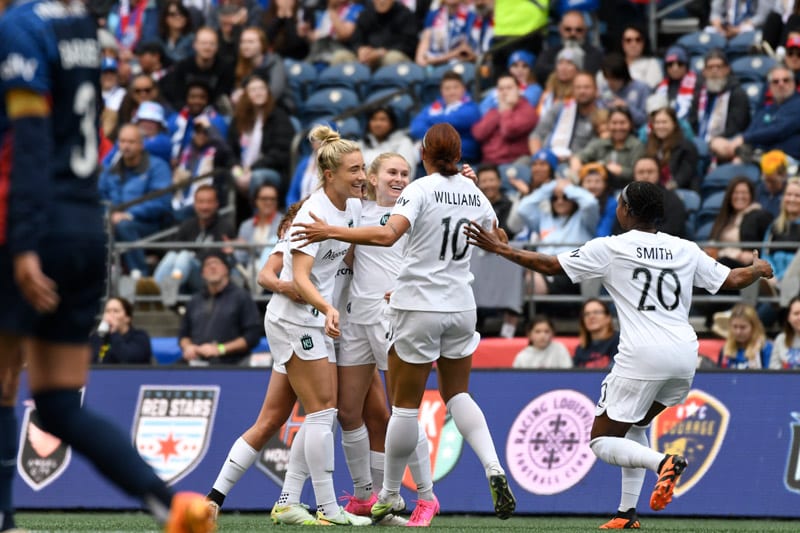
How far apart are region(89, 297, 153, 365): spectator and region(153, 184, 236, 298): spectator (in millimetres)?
1294

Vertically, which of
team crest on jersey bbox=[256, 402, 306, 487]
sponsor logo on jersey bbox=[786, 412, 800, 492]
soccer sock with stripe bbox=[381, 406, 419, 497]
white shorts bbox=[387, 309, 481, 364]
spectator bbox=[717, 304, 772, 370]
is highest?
white shorts bbox=[387, 309, 481, 364]

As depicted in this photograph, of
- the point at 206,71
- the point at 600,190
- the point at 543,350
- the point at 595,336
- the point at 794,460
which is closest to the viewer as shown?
the point at 794,460

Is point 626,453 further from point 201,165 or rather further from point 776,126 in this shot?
point 201,165

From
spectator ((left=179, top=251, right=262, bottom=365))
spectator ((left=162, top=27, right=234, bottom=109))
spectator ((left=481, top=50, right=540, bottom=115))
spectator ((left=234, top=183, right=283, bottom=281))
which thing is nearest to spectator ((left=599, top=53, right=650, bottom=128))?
spectator ((left=481, top=50, right=540, bottom=115))

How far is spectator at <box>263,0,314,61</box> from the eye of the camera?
18688 mm

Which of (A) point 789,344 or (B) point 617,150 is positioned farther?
(B) point 617,150

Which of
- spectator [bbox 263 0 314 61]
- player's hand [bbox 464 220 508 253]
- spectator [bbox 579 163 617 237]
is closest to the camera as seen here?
player's hand [bbox 464 220 508 253]

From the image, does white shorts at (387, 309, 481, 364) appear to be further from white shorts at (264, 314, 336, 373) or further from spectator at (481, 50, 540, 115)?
spectator at (481, 50, 540, 115)

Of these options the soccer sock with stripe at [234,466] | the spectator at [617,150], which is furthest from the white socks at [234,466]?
the spectator at [617,150]

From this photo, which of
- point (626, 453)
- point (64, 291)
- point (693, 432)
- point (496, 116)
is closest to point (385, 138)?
point (496, 116)

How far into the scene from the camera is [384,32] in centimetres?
1823

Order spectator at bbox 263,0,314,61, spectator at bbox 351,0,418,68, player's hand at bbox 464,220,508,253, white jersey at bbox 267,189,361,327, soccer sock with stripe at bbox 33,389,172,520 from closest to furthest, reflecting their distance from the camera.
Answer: soccer sock with stripe at bbox 33,389,172,520, player's hand at bbox 464,220,508,253, white jersey at bbox 267,189,361,327, spectator at bbox 351,0,418,68, spectator at bbox 263,0,314,61

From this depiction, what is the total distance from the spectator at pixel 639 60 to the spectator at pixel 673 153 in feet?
5.75

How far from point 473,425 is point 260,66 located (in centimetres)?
989
